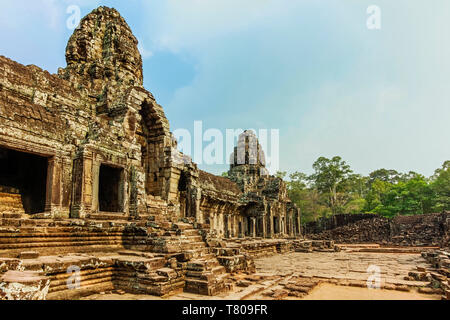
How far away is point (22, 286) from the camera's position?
3.45 metres

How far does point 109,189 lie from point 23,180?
2584 millimetres

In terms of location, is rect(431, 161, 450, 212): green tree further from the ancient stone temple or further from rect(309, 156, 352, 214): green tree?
the ancient stone temple

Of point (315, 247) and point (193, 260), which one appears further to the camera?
point (315, 247)

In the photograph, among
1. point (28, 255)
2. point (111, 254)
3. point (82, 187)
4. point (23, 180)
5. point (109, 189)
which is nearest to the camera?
point (28, 255)

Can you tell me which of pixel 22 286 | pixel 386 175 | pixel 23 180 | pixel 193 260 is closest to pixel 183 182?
pixel 23 180

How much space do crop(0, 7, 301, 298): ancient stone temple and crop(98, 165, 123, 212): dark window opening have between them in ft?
0.13

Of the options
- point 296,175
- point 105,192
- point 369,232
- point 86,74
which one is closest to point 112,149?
point 105,192

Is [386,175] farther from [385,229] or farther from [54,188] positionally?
[54,188]

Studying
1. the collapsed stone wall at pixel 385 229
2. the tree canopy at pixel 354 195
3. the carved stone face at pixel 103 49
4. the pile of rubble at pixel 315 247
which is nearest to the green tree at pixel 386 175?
the tree canopy at pixel 354 195

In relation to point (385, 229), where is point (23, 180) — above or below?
above

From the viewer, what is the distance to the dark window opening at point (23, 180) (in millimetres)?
9195

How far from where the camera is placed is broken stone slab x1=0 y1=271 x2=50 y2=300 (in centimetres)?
325
